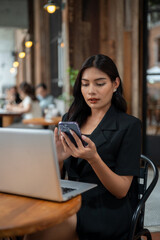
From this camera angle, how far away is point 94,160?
1.38 m

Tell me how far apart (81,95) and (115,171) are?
488 millimetres

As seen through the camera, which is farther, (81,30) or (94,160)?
(81,30)

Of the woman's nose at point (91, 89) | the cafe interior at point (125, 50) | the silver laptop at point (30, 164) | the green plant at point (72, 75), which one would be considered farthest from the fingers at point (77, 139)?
the green plant at point (72, 75)

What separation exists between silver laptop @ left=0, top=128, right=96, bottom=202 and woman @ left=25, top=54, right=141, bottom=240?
0.64 feet

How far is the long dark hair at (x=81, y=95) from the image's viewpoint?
→ 1.65m

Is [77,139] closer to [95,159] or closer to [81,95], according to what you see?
[95,159]

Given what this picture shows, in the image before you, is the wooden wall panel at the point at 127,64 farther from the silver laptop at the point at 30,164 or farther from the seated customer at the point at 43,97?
the silver laptop at the point at 30,164

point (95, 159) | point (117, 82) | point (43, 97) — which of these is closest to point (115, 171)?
point (95, 159)

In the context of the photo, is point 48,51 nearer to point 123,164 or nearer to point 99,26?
point 99,26

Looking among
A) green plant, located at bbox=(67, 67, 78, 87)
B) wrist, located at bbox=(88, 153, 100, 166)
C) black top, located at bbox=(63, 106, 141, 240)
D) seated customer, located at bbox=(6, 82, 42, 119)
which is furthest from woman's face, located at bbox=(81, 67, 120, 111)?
seated customer, located at bbox=(6, 82, 42, 119)

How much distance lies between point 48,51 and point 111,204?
8151 millimetres

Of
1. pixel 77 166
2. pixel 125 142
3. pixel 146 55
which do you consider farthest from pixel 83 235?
pixel 146 55

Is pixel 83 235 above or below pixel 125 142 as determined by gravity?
below

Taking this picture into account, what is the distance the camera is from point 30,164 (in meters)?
1.22
